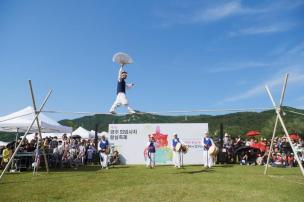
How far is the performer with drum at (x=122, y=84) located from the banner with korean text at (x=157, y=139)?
25.0ft

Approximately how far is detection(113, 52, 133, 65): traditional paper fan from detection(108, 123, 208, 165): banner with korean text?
8171 millimetres

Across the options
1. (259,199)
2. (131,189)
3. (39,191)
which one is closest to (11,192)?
(39,191)

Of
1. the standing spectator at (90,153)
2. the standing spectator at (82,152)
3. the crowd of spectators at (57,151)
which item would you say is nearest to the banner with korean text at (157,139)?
the standing spectator at (90,153)

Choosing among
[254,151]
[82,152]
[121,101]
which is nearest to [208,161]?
[254,151]

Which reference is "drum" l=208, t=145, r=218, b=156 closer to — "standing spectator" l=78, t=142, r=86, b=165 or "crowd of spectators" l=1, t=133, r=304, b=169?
"crowd of spectators" l=1, t=133, r=304, b=169

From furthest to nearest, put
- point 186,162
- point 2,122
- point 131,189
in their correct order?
1. point 186,162
2. point 2,122
3. point 131,189

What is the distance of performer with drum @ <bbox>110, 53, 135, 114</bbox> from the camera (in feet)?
39.2

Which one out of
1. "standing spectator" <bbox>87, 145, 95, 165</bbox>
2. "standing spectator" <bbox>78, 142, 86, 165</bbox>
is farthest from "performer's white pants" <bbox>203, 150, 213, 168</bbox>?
"standing spectator" <bbox>87, 145, 95, 165</bbox>

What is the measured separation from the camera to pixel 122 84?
1230 centimetres

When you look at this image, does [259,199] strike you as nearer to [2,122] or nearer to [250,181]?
[250,181]

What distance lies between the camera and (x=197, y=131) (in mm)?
19453

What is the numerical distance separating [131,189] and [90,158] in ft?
39.7

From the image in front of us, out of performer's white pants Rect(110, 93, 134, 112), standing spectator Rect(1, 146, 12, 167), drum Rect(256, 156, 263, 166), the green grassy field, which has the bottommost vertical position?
the green grassy field

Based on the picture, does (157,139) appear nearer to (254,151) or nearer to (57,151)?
(254,151)
